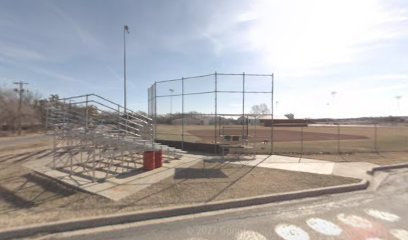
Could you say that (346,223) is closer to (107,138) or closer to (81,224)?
(81,224)

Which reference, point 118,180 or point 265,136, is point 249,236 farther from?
point 265,136

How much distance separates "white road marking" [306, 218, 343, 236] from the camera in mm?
6125

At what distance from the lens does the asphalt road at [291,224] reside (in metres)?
5.98

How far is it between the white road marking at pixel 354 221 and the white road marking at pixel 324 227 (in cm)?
37

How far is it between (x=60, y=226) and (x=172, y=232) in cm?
202

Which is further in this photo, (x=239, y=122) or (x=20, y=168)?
(x=239, y=122)

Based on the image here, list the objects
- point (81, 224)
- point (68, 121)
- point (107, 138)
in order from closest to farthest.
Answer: point (81, 224) < point (107, 138) < point (68, 121)

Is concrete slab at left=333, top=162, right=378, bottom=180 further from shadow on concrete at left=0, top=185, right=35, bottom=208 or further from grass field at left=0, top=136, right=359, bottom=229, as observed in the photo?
shadow on concrete at left=0, top=185, right=35, bottom=208

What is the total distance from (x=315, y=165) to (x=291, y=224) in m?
7.40

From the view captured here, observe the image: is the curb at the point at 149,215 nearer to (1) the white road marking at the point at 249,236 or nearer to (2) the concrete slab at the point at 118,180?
(2) the concrete slab at the point at 118,180

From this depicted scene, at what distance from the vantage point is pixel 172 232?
616 centimetres

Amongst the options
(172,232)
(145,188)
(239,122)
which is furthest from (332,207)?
(239,122)

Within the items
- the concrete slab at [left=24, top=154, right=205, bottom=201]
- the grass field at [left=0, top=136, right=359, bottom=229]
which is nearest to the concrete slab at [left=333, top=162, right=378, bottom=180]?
the grass field at [left=0, top=136, right=359, bottom=229]

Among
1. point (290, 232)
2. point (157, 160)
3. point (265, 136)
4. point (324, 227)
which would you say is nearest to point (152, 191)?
point (157, 160)
